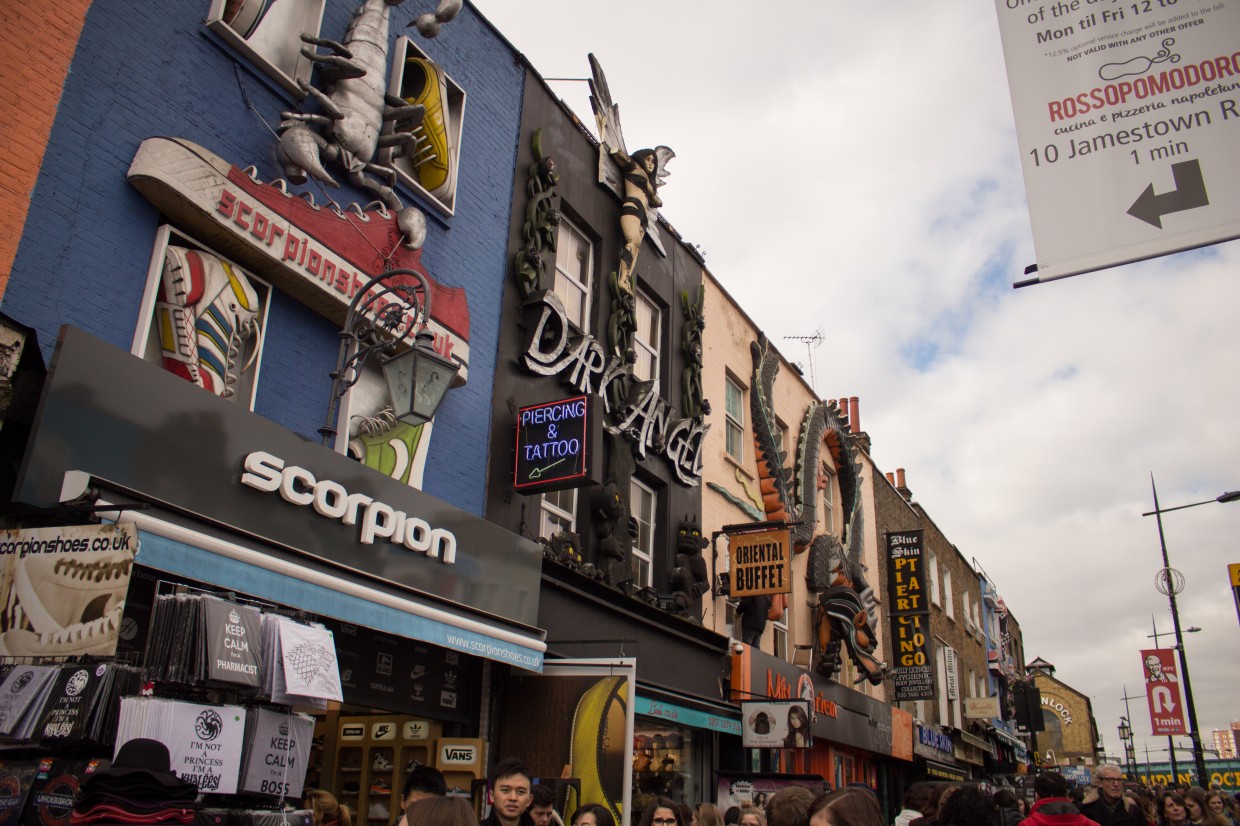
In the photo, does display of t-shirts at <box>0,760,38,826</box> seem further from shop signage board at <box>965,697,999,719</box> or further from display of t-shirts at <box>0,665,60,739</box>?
shop signage board at <box>965,697,999,719</box>

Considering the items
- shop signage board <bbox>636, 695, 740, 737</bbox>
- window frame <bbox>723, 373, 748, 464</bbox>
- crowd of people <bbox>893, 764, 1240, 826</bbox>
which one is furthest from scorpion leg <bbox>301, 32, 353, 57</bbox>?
window frame <bbox>723, 373, 748, 464</bbox>

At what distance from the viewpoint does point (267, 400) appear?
851 cm

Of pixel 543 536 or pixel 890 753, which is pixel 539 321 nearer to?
pixel 543 536

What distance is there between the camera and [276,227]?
8328 mm

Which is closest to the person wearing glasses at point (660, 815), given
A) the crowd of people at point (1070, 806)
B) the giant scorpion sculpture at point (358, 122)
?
the crowd of people at point (1070, 806)

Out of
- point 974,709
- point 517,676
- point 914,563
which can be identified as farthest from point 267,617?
point 974,709

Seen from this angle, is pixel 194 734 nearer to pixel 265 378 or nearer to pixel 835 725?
pixel 265 378

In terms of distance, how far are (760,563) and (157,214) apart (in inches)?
425

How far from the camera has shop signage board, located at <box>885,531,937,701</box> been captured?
23.6m

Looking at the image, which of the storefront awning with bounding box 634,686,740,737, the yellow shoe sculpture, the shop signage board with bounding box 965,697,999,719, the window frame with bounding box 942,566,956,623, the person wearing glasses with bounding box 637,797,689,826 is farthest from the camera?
the window frame with bounding box 942,566,956,623

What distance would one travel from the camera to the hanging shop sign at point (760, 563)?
1557 centimetres

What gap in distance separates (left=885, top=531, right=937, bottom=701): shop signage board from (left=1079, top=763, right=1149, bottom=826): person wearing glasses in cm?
1551

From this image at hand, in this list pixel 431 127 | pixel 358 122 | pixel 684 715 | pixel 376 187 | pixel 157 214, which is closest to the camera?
pixel 157 214

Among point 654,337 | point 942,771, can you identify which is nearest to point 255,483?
point 654,337
